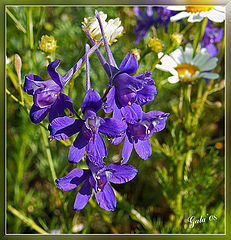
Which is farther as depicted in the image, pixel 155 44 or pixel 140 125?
pixel 155 44

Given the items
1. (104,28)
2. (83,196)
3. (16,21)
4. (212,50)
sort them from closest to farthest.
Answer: (83,196), (104,28), (16,21), (212,50)

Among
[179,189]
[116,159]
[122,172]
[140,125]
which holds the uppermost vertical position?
[140,125]

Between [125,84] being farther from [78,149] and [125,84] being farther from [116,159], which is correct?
[116,159]

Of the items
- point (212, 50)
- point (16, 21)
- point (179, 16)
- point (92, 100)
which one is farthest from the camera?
point (212, 50)

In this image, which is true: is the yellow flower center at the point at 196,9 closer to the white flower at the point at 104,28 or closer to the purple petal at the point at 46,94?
the white flower at the point at 104,28

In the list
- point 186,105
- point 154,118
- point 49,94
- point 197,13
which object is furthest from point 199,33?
point 49,94

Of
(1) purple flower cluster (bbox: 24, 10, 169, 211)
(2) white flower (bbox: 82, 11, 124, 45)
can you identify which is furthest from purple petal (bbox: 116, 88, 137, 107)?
(2) white flower (bbox: 82, 11, 124, 45)
